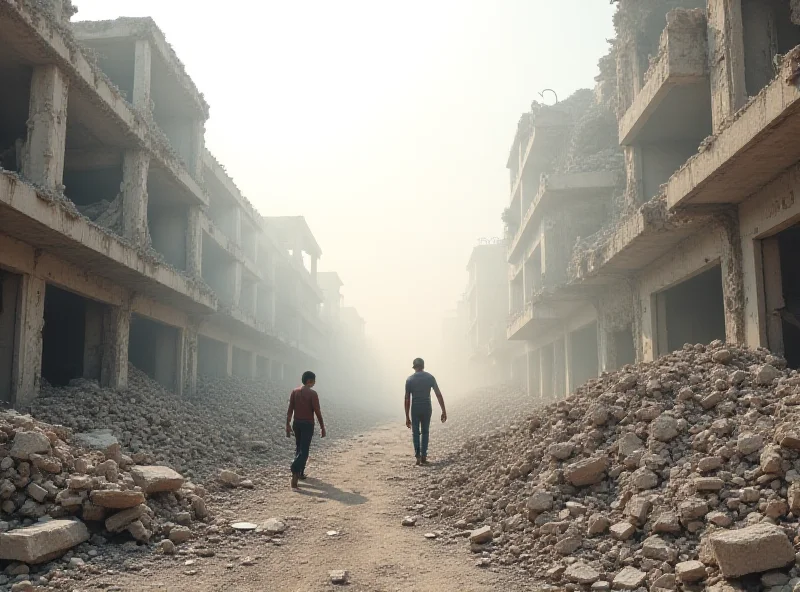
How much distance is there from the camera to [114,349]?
13.4 m

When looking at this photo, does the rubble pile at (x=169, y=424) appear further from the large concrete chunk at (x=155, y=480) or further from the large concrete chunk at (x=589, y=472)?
the large concrete chunk at (x=589, y=472)

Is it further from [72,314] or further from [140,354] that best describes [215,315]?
[72,314]

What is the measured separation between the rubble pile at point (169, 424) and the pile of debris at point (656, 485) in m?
4.01

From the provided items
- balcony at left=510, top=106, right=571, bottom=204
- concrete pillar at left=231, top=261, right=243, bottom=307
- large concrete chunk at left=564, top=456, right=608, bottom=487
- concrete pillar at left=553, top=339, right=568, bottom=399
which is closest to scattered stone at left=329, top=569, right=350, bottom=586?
large concrete chunk at left=564, top=456, right=608, bottom=487

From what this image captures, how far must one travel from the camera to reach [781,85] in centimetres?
606

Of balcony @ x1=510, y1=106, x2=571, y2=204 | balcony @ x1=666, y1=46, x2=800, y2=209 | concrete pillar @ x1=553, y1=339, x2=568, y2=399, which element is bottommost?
concrete pillar @ x1=553, y1=339, x2=568, y2=399

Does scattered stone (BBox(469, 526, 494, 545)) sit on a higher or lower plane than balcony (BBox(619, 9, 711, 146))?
lower

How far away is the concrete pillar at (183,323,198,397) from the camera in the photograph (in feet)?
59.0

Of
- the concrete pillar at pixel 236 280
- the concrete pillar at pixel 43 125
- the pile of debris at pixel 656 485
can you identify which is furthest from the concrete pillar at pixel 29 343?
the concrete pillar at pixel 236 280

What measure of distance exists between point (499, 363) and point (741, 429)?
35489 millimetres

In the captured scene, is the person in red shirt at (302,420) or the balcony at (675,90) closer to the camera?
the person in red shirt at (302,420)

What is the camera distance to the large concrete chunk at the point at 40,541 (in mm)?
4930

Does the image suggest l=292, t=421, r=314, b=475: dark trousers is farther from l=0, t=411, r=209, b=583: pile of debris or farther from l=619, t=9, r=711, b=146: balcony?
l=619, t=9, r=711, b=146: balcony

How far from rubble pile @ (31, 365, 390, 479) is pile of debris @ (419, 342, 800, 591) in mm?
4008
